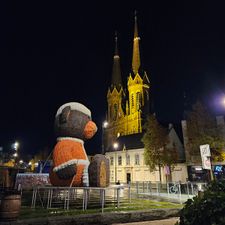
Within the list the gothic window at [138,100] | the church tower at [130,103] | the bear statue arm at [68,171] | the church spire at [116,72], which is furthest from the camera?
the church spire at [116,72]

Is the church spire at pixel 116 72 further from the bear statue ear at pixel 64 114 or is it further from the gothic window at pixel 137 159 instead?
the bear statue ear at pixel 64 114

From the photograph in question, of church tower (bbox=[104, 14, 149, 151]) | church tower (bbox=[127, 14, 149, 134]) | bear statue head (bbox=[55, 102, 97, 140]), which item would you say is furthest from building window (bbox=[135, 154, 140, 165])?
bear statue head (bbox=[55, 102, 97, 140])

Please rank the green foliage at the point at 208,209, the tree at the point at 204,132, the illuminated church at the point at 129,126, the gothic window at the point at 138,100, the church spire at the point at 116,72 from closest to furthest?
the green foliage at the point at 208,209
the tree at the point at 204,132
the illuminated church at the point at 129,126
the gothic window at the point at 138,100
the church spire at the point at 116,72

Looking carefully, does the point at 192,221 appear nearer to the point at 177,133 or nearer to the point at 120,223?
the point at 120,223

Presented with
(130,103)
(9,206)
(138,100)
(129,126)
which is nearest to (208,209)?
(9,206)

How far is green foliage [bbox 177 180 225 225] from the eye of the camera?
363 centimetres

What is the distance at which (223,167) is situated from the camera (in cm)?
2888

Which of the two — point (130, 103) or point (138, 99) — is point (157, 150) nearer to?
point (138, 99)

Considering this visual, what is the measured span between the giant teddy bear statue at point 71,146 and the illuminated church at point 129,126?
26.3 metres

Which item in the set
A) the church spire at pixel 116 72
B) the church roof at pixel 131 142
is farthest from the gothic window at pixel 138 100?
the church roof at pixel 131 142

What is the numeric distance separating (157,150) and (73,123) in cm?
2334

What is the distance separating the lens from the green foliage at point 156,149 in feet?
109

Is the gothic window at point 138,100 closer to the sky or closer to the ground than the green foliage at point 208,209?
closer to the sky

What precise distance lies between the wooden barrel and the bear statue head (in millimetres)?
5331
